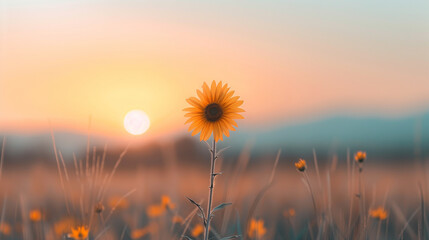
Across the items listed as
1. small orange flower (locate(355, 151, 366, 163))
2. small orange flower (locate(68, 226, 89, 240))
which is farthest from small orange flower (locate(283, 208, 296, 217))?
small orange flower (locate(68, 226, 89, 240))

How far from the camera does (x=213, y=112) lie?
74.1 inches

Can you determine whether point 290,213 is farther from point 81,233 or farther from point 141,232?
point 81,233

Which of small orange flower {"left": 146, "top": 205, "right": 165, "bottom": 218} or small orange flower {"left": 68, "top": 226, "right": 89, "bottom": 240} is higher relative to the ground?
small orange flower {"left": 68, "top": 226, "right": 89, "bottom": 240}

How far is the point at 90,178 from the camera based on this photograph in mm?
2209

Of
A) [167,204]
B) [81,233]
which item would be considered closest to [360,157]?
[167,204]

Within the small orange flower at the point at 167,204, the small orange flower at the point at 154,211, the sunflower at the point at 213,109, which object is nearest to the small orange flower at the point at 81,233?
the sunflower at the point at 213,109

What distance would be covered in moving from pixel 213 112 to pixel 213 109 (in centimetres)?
1

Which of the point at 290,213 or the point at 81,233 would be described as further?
the point at 290,213

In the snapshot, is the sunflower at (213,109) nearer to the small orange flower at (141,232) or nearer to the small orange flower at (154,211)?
the small orange flower at (141,232)

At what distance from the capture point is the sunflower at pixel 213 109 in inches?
73.6

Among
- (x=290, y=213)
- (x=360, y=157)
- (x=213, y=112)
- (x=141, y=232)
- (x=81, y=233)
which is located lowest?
(x=141, y=232)

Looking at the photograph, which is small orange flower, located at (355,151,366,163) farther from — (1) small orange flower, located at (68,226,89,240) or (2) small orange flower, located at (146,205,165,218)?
(2) small orange flower, located at (146,205,165,218)

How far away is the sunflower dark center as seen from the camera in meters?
1.88

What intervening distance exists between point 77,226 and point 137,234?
0.79 meters
